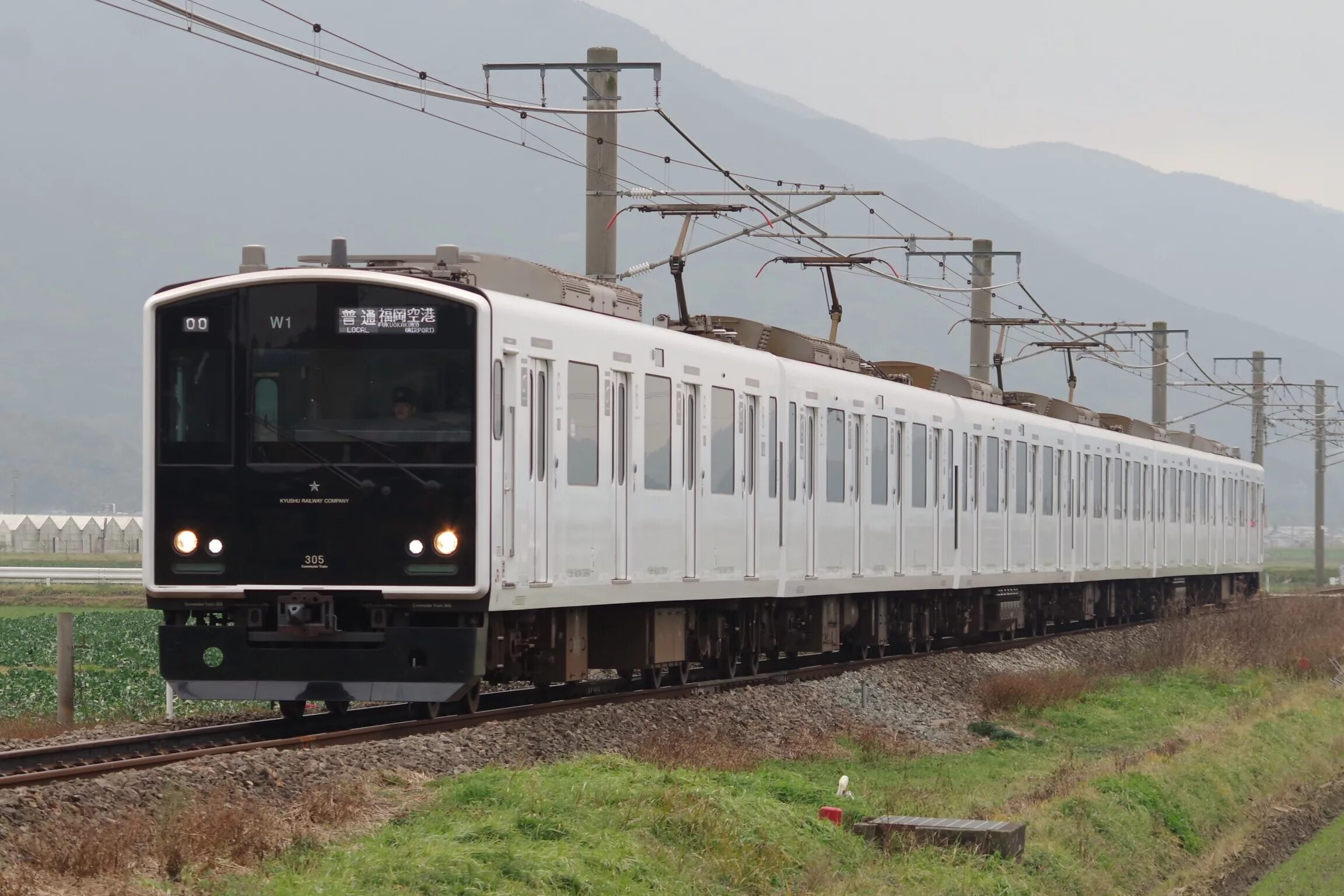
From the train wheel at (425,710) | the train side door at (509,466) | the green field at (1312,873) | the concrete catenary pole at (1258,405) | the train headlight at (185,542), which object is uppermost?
the concrete catenary pole at (1258,405)

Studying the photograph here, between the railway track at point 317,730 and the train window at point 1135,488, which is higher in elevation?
the train window at point 1135,488

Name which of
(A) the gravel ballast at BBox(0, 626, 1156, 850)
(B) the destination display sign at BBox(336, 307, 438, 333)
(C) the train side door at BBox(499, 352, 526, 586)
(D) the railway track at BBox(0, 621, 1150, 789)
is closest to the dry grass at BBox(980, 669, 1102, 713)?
(A) the gravel ballast at BBox(0, 626, 1156, 850)

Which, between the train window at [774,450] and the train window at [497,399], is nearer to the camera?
the train window at [497,399]

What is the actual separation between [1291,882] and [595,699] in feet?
18.5

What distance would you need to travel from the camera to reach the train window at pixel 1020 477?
2798 cm

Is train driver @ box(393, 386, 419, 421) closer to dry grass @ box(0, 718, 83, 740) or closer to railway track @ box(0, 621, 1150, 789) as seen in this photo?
railway track @ box(0, 621, 1150, 789)

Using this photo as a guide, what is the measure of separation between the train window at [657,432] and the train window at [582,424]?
105 cm

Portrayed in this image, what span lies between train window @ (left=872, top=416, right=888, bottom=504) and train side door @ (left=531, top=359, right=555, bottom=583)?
28.1 feet

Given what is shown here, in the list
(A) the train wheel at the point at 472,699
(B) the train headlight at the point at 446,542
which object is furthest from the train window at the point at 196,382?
(A) the train wheel at the point at 472,699

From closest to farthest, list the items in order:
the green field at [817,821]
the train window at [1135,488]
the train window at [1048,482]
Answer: the green field at [817,821] < the train window at [1048,482] < the train window at [1135,488]

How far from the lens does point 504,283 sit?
48.1 ft

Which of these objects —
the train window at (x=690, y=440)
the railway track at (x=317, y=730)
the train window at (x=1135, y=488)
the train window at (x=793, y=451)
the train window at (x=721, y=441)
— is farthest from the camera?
the train window at (x=1135, y=488)

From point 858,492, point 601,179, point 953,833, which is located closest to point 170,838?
point 953,833

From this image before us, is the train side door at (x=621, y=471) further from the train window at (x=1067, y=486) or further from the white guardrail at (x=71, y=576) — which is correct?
the white guardrail at (x=71, y=576)
